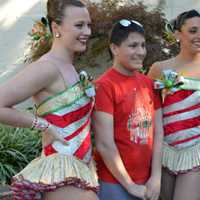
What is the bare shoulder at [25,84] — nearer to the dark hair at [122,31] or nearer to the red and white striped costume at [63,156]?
the red and white striped costume at [63,156]

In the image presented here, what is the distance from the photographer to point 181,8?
8.73 metres

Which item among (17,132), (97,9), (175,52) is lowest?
(17,132)

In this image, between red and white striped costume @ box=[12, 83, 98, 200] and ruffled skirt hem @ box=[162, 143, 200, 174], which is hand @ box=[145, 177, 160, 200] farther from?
red and white striped costume @ box=[12, 83, 98, 200]

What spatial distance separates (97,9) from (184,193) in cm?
478

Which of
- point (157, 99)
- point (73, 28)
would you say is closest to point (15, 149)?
point (157, 99)

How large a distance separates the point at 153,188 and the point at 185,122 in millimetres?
517

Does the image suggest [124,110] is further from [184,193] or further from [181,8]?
[181,8]

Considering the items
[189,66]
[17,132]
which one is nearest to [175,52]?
[17,132]

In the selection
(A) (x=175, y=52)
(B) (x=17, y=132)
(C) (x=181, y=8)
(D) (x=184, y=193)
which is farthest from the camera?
(C) (x=181, y=8)

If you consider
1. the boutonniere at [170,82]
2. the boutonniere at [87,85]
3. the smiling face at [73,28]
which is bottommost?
the boutonniere at [170,82]

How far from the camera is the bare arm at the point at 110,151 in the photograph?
10.7 ft

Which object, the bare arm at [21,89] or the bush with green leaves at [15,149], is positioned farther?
the bush with green leaves at [15,149]

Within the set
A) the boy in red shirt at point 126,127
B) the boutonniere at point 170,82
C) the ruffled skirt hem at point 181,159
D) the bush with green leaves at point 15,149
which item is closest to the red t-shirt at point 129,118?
the boy in red shirt at point 126,127

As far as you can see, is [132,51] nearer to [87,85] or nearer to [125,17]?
[87,85]
